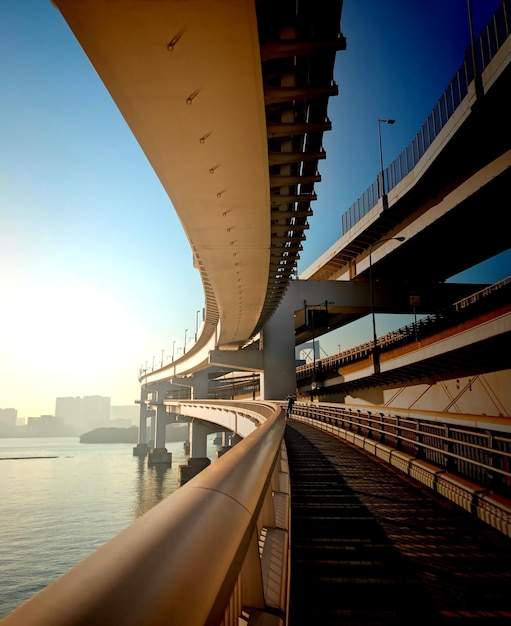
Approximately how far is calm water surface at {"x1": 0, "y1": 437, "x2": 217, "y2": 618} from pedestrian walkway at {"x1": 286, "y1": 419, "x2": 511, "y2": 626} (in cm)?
1460

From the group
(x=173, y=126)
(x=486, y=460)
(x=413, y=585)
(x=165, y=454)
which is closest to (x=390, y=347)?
(x=486, y=460)

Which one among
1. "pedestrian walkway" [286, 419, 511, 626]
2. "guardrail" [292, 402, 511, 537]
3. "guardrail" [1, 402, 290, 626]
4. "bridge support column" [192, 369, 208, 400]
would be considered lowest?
"pedestrian walkway" [286, 419, 511, 626]

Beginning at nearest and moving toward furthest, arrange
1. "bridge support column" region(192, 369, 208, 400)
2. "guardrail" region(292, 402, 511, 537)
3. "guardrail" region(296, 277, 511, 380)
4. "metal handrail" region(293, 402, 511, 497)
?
1. "guardrail" region(292, 402, 511, 537)
2. "metal handrail" region(293, 402, 511, 497)
3. "guardrail" region(296, 277, 511, 380)
4. "bridge support column" region(192, 369, 208, 400)

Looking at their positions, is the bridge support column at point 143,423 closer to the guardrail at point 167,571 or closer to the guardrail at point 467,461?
the guardrail at point 467,461

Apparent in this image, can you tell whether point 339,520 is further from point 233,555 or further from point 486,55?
point 486,55

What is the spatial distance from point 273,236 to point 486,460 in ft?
33.5

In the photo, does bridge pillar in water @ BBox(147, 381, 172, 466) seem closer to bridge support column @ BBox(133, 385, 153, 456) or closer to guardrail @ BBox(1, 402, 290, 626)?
bridge support column @ BBox(133, 385, 153, 456)

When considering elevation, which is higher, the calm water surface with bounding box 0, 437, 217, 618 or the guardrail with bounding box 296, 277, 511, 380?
the guardrail with bounding box 296, 277, 511, 380

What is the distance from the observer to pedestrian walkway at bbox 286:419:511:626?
376 centimetres

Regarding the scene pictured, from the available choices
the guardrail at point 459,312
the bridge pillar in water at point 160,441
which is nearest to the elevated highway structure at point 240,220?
the guardrail at point 459,312

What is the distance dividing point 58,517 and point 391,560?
4004 cm

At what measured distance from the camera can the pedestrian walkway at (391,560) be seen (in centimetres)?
376

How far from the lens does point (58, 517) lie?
124ft

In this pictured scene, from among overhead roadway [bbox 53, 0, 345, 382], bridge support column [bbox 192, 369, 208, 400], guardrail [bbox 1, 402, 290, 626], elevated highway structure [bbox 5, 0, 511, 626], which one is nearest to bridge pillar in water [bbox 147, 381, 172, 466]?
bridge support column [bbox 192, 369, 208, 400]
